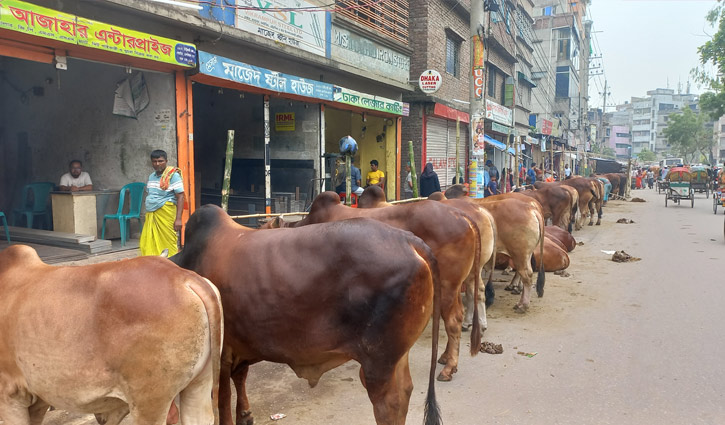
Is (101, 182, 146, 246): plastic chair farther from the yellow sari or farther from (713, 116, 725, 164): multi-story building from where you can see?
(713, 116, 725, 164): multi-story building

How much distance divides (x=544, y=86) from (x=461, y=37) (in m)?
22.1

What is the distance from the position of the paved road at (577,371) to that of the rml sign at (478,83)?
185 inches

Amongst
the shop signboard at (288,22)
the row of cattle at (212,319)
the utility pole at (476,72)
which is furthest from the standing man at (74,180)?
the utility pole at (476,72)

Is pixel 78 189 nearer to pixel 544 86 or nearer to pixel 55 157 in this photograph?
pixel 55 157

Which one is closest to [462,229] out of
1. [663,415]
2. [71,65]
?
[663,415]

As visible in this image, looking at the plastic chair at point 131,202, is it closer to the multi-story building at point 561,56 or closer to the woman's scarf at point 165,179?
the woman's scarf at point 165,179

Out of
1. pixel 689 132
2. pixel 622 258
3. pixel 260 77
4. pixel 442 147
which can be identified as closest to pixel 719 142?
pixel 689 132

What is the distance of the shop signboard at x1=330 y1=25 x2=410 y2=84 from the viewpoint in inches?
497

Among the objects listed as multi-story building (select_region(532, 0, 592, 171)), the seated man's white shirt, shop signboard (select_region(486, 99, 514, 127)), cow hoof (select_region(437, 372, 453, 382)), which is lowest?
cow hoof (select_region(437, 372, 453, 382))

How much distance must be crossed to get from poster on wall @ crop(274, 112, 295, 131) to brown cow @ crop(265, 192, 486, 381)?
7947 mm

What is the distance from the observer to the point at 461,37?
1942 cm

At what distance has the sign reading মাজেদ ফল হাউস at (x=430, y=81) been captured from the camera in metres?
15.0

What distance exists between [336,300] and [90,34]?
5484mm

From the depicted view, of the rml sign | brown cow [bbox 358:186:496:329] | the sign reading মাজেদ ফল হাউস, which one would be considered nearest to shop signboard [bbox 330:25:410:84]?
the sign reading মাজেদ ফল হাউস
